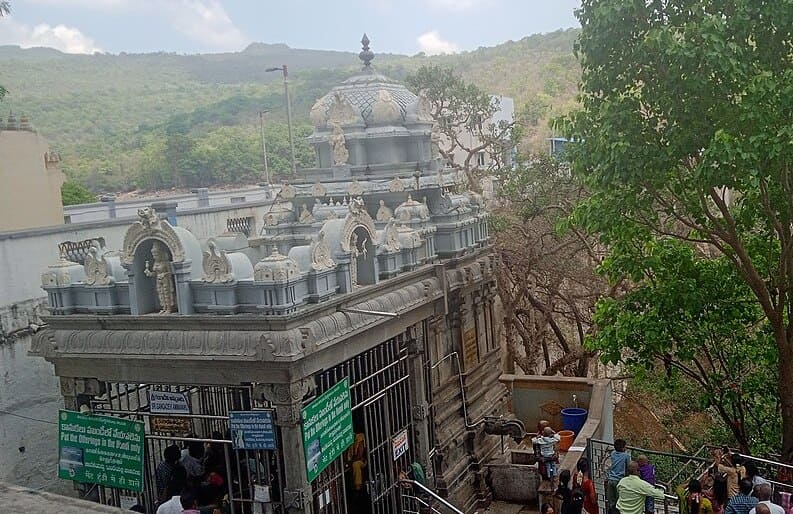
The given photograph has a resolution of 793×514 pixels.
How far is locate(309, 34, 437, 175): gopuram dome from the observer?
1603 centimetres

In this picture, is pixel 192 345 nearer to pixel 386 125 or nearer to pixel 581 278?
pixel 386 125

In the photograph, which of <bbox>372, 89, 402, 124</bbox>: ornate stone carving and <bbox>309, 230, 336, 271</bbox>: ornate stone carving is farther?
<bbox>372, 89, 402, 124</bbox>: ornate stone carving

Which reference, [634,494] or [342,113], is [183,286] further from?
[342,113]

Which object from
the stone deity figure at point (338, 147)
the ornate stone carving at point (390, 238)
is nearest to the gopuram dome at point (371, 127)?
the stone deity figure at point (338, 147)

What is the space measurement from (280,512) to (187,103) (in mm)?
94112

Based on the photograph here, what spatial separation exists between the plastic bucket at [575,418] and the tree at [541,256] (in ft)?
14.2

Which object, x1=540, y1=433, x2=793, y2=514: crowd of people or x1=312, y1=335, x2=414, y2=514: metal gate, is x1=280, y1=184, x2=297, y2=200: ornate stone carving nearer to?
x1=312, y1=335, x2=414, y2=514: metal gate

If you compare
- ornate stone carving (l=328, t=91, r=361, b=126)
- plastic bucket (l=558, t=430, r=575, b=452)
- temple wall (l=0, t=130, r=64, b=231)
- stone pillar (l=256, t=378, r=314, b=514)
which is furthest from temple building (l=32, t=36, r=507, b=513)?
temple wall (l=0, t=130, r=64, b=231)

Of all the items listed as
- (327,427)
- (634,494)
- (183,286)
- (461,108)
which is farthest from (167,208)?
(461,108)

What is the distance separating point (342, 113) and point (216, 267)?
6786mm

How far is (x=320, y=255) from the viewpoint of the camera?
10.8 m

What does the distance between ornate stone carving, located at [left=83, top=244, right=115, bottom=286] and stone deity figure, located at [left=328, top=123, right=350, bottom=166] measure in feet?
18.9

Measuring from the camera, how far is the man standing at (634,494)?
1029cm

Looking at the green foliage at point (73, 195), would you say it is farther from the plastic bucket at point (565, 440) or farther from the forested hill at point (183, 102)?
the plastic bucket at point (565, 440)
